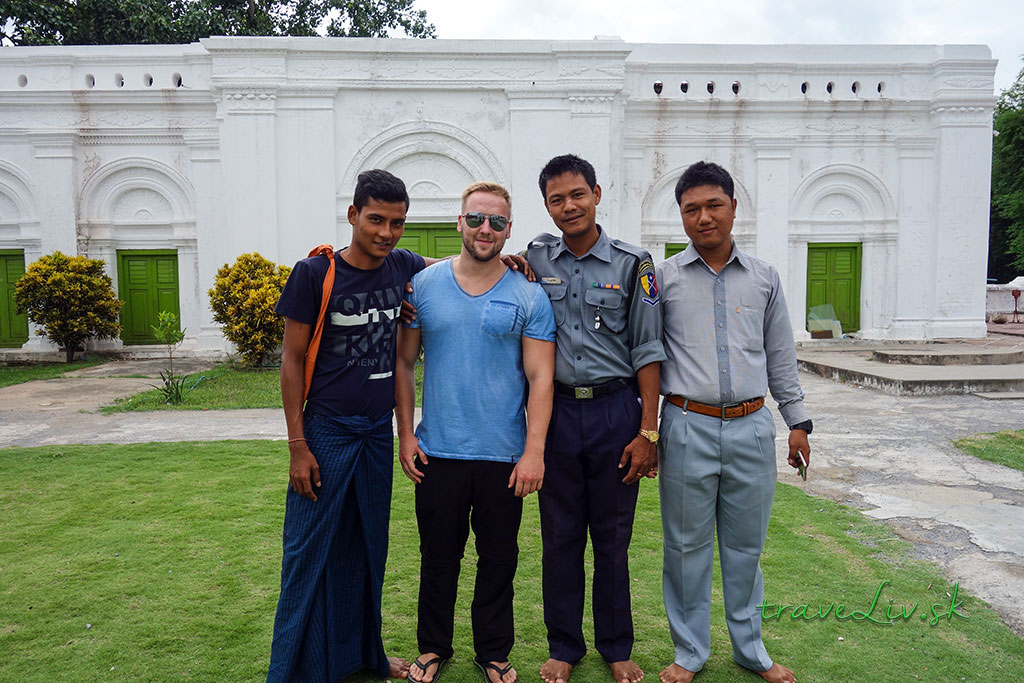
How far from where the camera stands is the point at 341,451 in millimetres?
2799

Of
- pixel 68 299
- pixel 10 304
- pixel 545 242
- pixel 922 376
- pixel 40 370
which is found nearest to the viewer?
pixel 545 242

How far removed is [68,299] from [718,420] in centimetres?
1275

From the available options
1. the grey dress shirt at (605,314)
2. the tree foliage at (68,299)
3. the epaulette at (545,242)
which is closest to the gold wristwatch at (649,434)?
the grey dress shirt at (605,314)

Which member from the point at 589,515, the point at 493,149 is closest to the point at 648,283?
the point at 589,515

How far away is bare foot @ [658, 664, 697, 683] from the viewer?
112 inches

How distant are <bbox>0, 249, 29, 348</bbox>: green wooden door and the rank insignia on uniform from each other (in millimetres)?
14385

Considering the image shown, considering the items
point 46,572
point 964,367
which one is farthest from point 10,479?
point 964,367

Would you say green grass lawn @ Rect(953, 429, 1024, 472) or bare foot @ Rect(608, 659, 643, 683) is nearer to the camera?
bare foot @ Rect(608, 659, 643, 683)

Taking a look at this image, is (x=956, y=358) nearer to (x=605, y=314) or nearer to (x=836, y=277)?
(x=836, y=277)

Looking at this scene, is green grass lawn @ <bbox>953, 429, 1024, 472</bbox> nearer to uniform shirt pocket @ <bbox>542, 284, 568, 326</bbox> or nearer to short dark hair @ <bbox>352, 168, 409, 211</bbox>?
uniform shirt pocket @ <bbox>542, 284, 568, 326</bbox>

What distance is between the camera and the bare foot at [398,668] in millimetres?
2908

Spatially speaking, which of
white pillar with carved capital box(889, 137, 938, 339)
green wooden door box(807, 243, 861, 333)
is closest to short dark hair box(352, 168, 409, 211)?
green wooden door box(807, 243, 861, 333)

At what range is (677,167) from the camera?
47.6 feet

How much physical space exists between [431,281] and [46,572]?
2.72 meters
